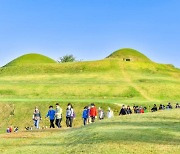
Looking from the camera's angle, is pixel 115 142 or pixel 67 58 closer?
pixel 115 142

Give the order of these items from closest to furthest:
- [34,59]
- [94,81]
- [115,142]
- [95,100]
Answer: [115,142]
[95,100]
[94,81]
[34,59]

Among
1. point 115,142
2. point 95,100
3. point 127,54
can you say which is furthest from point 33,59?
point 115,142

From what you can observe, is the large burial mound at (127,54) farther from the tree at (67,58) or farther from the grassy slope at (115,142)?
the grassy slope at (115,142)

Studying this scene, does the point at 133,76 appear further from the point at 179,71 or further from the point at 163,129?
the point at 163,129

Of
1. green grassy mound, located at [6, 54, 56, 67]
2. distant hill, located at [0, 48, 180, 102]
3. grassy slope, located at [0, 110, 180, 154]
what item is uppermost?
green grassy mound, located at [6, 54, 56, 67]

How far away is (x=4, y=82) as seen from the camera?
262ft

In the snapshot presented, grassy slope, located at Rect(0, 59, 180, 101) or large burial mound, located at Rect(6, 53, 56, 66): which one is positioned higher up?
large burial mound, located at Rect(6, 53, 56, 66)

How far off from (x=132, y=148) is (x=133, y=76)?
68.3 metres

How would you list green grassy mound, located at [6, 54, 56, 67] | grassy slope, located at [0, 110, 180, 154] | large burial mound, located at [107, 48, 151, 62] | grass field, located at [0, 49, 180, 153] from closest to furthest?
grassy slope, located at [0, 110, 180, 154] → grass field, located at [0, 49, 180, 153] → large burial mound, located at [107, 48, 151, 62] → green grassy mound, located at [6, 54, 56, 67]

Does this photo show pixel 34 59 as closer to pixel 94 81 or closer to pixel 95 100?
pixel 94 81

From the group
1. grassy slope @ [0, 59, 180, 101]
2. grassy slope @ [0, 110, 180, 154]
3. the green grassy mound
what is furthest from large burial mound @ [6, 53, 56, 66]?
grassy slope @ [0, 110, 180, 154]

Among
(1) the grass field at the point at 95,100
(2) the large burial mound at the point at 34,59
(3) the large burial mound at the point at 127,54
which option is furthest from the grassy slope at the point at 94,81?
(2) the large burial mound at the point at 34,59

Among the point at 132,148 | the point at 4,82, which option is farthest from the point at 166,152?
the point at 4,82

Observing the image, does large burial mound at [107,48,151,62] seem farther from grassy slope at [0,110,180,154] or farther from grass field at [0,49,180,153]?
grassy slope at [0,110,180,154]
